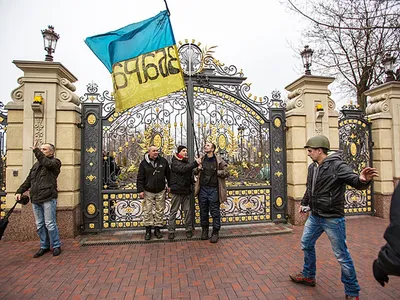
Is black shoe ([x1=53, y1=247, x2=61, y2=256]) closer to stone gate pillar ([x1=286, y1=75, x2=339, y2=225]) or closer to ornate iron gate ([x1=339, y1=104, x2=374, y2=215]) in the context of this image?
stone gate pillar ([x1=286, y1=75, x2=339, y2=225])

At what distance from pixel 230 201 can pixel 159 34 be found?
3978 millimetres

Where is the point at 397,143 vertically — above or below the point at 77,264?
above

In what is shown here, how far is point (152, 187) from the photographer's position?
5.04 meters

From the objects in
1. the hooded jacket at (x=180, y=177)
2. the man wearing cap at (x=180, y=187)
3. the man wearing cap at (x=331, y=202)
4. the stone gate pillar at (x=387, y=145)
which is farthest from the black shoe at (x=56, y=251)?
the stone gate pillar at (x=387, y=145)

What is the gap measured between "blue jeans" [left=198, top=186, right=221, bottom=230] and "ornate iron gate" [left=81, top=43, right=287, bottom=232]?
65 centimetres

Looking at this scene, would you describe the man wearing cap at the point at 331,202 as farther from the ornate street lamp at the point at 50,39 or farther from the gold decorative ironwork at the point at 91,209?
the ornate street lamp at the point at 50,39

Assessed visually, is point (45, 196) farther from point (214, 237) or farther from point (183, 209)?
point (214, 237)

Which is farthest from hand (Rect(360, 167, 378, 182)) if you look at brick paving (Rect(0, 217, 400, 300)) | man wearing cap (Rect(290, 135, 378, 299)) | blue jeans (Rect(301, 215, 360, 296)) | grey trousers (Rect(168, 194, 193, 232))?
grey trousers (Rect(168, 194, 193, 232))

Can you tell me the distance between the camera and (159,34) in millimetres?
4488

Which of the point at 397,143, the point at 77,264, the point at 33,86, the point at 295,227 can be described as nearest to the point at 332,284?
the point at 295,227

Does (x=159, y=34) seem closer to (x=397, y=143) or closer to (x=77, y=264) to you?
(x=77, y=264)

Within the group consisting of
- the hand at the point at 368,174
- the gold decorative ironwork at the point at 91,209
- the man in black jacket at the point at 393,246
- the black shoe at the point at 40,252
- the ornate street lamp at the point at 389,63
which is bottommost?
the black shoe at the point at 40,252

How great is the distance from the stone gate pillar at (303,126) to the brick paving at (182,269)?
1194 mm

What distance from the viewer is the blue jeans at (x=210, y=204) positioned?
16.5 ft
